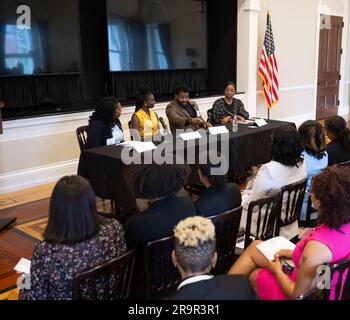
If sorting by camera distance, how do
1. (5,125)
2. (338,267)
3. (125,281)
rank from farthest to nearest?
(5,125), (125,281), (338,267)

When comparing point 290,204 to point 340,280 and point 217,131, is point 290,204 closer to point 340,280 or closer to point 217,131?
point 340,280

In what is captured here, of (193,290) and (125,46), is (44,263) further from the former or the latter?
(125,46)

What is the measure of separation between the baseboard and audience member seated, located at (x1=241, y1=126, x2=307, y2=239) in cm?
313

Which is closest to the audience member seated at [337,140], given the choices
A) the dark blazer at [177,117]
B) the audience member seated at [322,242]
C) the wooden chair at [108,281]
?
the audience member seated at [322,242]

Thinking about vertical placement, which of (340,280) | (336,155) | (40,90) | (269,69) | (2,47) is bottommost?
(340,280)

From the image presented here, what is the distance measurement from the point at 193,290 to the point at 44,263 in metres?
0.62

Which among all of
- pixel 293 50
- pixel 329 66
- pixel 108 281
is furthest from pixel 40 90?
pixel 329 66

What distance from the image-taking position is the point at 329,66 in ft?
31.1

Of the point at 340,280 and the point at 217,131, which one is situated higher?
the point at 217,131

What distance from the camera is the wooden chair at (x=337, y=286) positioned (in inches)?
57.0

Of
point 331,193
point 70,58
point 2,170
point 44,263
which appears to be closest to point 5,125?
point 2,170

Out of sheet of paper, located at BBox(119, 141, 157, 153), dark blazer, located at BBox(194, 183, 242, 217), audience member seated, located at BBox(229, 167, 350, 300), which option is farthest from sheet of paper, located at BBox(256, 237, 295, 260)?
sheet of paper, located at BBox(119, 141, 157, 153)

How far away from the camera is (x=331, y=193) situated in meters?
1.69

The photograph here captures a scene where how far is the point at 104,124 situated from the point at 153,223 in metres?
2.22
